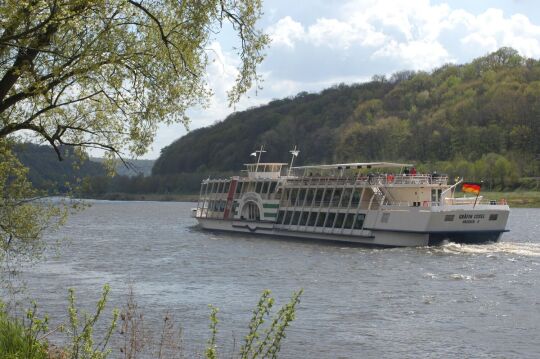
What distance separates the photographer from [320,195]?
2367 inches

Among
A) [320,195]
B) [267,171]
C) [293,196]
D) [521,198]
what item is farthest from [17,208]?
[521,198]

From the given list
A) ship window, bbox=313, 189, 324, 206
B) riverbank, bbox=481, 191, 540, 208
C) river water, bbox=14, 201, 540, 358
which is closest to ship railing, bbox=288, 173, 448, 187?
ship window, bbox=313, 189, 324, 206

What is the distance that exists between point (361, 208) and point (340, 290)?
Result: 20.3 meters

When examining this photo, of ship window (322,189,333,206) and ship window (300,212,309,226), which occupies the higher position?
ship window (322,189,333,206)

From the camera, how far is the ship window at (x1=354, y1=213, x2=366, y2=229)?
176ft

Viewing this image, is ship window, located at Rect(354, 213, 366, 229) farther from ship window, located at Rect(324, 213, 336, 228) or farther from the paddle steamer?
ship window, located at Rect(324, 213, 336, 228)

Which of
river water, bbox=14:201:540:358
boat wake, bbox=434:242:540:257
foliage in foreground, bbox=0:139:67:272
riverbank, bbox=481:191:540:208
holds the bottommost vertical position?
river water, bbox=14:201:540:358

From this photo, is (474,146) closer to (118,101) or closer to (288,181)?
(288,181)

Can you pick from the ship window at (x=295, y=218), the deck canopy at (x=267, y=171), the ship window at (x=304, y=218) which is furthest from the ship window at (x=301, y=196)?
the deck canopy at (x=267, y=171)

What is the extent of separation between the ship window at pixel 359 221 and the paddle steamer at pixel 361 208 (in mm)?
80

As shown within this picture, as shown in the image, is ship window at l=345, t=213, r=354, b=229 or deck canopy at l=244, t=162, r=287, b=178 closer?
ship window at l=345, t=213, r=354, b=229

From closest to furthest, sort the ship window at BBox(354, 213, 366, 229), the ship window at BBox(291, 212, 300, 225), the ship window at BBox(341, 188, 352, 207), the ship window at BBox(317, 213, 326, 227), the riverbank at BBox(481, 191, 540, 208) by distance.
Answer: the ship window at BBox(354, 213, 366, 229), the ship window at BBox(341, 188, 352, 207), the ship window at BBox(317, 213, 326, 227), the ship window at BBox(291, 212, 300, 225), the riverbank at BBox(481, 191, 540, 208)

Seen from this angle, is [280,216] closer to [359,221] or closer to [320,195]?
[320,195]

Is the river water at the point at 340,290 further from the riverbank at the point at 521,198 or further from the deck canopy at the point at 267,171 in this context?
the riverbank at the point at 521,198
